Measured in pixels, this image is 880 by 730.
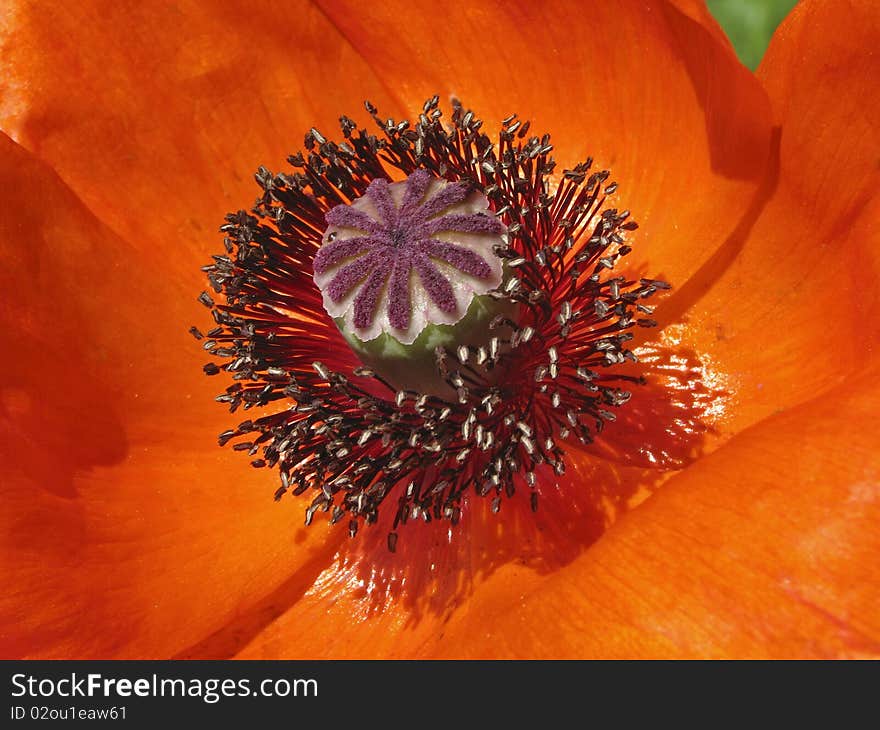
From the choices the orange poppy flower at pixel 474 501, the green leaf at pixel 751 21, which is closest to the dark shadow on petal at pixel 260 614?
the orange poppy flower at pixel 474 501

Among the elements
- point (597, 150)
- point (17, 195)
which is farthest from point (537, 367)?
point (17, 195)

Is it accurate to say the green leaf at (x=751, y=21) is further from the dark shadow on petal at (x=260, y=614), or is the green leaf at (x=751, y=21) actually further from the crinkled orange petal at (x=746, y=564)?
the dark shadow on petal at (x=260, y=614)

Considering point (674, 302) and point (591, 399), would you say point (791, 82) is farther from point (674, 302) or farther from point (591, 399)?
point (591, 399)

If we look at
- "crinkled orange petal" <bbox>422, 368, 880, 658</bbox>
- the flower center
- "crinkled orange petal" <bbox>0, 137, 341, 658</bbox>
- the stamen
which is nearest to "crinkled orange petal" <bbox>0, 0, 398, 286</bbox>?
"crinkled orange petal" <bbox>0, 137, 341, 658</bbox>

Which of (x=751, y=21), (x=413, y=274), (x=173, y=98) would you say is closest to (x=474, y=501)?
(x=413, y=274)

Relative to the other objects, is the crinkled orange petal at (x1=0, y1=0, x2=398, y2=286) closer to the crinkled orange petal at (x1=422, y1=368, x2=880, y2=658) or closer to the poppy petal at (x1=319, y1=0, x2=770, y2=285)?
the poppy petal at (x1=319, y1=0, x2=770, y2=285)

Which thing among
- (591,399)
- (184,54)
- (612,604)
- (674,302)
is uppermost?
(184,54)

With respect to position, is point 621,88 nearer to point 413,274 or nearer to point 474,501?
point 413,274
